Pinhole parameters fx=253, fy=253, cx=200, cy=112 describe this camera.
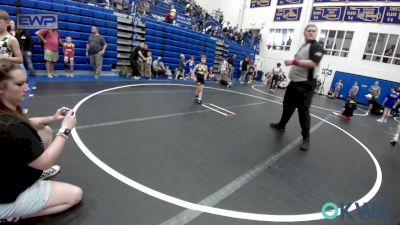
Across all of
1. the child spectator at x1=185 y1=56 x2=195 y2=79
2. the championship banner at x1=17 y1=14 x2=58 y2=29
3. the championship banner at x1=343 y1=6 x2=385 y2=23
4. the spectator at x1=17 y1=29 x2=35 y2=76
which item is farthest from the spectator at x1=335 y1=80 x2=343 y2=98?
the championship banner at x1=17 y1=14 x2=58 y2=29

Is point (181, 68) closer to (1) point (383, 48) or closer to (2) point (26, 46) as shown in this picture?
(2) point (26, 46)

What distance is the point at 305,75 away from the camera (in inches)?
205

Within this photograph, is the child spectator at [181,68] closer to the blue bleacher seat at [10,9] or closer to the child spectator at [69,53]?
the child spectator at [69,53]

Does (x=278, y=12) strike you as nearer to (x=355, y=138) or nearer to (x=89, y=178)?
(x=355, y=138)

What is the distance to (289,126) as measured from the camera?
7.00 metres

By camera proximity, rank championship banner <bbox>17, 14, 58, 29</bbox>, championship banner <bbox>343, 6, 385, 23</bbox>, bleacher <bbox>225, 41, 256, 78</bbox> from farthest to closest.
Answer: bleacher <bbox>225, 41, 256, 78</bbox>, championship banner <bbox>343, 6, 385, 23</bbox>, championship banner <bbox>17, 14, 58, 29</bbox>

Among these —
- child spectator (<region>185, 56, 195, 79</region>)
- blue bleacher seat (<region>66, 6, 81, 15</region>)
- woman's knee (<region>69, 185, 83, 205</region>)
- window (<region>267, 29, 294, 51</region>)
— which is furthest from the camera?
window (<region>267, 29, 294, 51</region>)

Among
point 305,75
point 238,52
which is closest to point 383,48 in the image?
point 238,52

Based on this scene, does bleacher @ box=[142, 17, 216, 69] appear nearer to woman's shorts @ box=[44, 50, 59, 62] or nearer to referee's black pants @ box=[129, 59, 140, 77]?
referee's black pants @ box=[129, 59, 140, 77]

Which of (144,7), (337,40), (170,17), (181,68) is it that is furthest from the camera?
(337,40)

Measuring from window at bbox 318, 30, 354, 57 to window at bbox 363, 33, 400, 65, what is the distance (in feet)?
4.79

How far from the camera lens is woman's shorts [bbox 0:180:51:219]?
6.74 feet

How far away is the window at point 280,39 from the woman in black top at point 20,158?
2429cm

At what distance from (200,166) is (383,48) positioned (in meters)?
20.0
